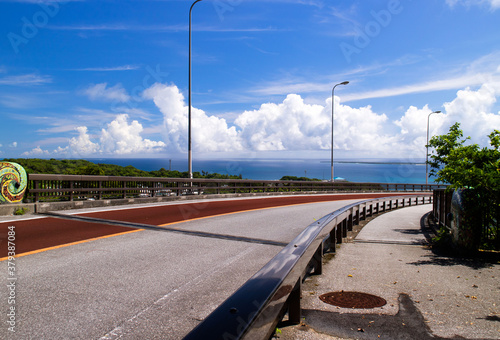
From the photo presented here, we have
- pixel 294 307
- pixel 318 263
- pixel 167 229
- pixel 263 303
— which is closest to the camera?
pixel 263 303

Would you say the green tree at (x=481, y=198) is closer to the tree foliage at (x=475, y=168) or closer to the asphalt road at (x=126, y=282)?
the tree foliage at (x=475, y=168)

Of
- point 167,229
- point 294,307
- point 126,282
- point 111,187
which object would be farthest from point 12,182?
point 294,307

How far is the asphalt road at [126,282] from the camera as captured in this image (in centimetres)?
351

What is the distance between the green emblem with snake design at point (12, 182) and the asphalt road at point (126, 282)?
9.17ft

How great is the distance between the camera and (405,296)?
15.1 ft

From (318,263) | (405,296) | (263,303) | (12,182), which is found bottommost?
(405,296)

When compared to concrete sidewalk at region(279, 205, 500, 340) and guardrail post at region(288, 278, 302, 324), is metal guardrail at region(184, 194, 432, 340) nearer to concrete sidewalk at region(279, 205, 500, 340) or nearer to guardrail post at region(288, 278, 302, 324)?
guardrail post at region(288, 278, 302, 324)

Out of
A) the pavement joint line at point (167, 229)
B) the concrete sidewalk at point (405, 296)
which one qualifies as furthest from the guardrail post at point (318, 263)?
the pavement joint line at point (167, 229)

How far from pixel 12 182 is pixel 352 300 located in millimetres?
10829

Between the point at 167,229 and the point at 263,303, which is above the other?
the point at 263,303

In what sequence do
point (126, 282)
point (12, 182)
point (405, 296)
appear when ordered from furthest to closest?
point (12, 182)
point (126, 282)
point (405, 296)

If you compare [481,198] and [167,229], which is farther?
[167,229]

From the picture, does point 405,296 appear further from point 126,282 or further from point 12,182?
point 12,182

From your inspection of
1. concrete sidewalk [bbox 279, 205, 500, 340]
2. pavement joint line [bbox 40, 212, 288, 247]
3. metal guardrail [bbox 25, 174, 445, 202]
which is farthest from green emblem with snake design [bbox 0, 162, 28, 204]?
concrete sidewalk [bbox 279, 205, 500, 340]
